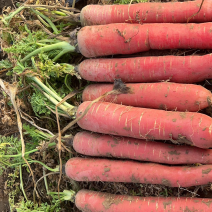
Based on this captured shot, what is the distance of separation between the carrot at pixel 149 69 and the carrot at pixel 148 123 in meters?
0.33

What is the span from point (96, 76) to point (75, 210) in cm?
154

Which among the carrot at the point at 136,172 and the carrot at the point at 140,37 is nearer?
the carrot at the point at 136,172

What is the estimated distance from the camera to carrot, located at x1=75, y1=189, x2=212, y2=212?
5.71ft

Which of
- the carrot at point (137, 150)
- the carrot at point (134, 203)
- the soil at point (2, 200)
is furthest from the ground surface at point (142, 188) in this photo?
the soil at point (2, 200)

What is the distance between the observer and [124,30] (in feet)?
6.61

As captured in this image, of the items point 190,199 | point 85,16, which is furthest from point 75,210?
point 85,16

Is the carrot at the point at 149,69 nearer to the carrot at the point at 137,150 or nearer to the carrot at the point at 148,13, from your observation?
the carrot at the point at 148,13

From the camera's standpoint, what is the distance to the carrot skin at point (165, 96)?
5.90ft

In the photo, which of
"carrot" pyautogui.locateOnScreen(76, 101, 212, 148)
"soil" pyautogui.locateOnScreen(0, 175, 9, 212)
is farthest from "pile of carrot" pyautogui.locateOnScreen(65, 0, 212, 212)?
"soil" pyautogui.locateOnScreen(0, 175, 9, 212)

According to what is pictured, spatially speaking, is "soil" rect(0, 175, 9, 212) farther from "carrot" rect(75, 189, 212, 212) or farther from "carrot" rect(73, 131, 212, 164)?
"carrot" rect(73, 131, 212, 164)

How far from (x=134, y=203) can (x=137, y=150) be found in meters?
0.49

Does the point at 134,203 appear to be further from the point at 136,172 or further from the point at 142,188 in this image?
the point at 136,172

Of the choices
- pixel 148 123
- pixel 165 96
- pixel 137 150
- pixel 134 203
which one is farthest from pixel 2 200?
pixel 165 96

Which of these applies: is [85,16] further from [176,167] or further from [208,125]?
[176,167]
